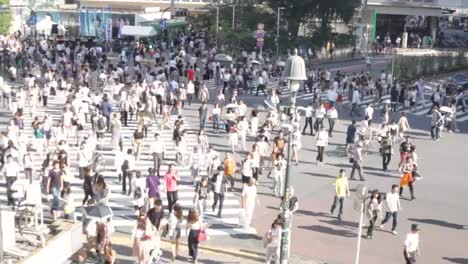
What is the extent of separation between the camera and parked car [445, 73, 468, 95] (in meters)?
39.1

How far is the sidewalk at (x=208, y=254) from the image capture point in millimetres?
15434

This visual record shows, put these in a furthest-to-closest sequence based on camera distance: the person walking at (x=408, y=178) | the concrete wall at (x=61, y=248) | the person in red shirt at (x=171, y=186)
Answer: the person walking at (x=408, y=178)
the person in red shirt at (x=171, y=186)
the concrete wall at (x=61, y=248)

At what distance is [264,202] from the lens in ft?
65.1

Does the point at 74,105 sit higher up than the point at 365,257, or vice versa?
the point at 74,105

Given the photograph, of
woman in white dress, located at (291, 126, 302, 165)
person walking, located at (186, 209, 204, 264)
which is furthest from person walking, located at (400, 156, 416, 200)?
person walking, located at (186, 209, 204, 264)

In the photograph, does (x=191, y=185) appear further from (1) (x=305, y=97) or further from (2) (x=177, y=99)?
(1) (x=305, y=97)

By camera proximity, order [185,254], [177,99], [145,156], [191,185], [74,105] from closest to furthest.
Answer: [185,254], [191,185], [145,156], [74,105], [177,99]

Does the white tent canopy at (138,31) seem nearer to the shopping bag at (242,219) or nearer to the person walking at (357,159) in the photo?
the person walking at (357,159)

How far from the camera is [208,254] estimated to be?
52.2 feet

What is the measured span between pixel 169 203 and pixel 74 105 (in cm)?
1010

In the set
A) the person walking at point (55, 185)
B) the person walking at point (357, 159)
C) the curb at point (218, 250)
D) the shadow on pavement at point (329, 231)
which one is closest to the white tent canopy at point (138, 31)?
the person walking at point (357, 159)

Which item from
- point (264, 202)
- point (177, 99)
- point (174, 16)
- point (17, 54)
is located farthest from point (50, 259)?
point (174, 16)

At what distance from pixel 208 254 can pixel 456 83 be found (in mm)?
29568

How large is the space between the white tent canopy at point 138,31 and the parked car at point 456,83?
82.8ft
